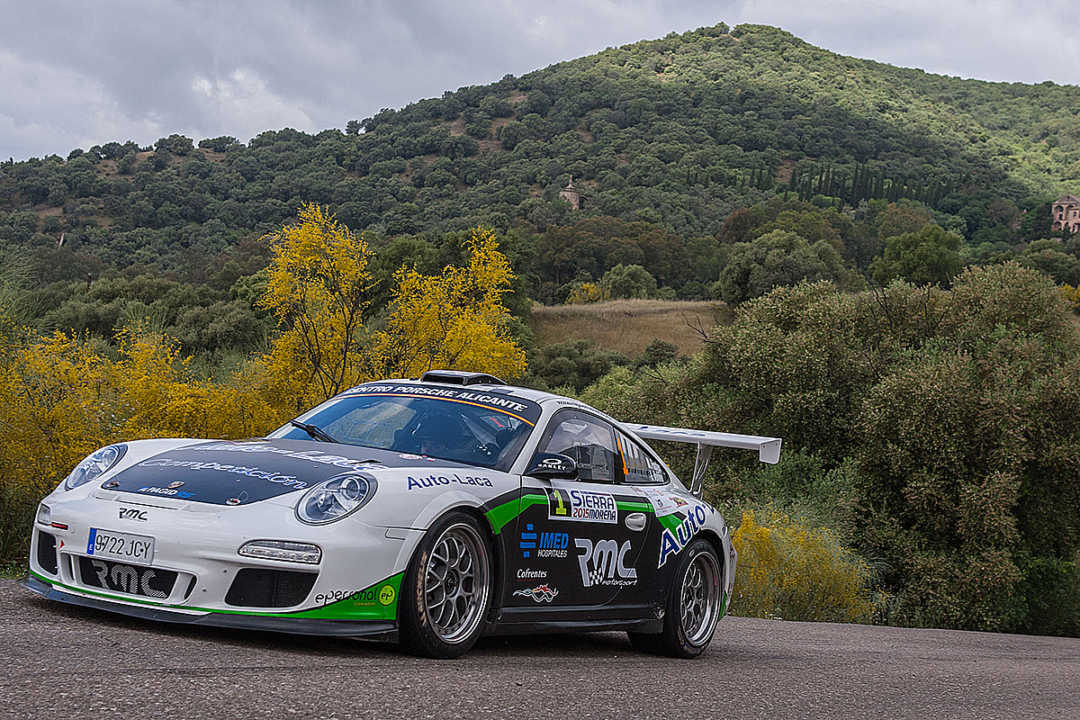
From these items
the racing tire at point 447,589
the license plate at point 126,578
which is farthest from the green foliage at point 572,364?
the license plate at point 126,578

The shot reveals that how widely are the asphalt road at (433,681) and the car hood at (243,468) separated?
703 mm

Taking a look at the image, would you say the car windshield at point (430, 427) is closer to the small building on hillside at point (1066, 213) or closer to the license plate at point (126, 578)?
the license plate at point (126, 578)

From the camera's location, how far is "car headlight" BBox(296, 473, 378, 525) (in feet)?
18.3

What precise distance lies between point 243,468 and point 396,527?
39.8 inches

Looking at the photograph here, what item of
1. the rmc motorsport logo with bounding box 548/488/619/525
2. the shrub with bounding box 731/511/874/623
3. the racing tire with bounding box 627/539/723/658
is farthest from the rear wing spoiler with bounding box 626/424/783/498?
the shrub with bounding box 731/511/874/623

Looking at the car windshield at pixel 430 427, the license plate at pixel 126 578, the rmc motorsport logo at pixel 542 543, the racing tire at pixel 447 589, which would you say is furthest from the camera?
the car windshield at pixel 430 427

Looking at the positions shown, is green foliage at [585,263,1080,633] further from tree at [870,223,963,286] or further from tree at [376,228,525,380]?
tree at [870,223,963,286]

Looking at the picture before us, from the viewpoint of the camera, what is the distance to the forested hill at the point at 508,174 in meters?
118

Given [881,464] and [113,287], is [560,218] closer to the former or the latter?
[113,287]

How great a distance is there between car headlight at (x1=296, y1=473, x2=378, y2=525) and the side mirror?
124 centimetres

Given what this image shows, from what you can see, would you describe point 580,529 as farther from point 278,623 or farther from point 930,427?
point 930,427

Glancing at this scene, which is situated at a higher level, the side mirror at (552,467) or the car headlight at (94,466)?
the side mirror at (552,467)

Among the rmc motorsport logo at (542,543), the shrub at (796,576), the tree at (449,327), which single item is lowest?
the shrub at (796,576)

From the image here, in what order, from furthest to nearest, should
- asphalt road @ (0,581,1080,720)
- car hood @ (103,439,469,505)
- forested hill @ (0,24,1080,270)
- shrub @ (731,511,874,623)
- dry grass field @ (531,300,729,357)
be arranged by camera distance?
1. forested hill @ (0,24,1080,270)
2. dry grass field @ (531,300,729,357)
3. shrub @ (731,511,874,623)
4. car hood @ (103,439,469,505)
5. asphalt road @ (0,581,1080,720)
